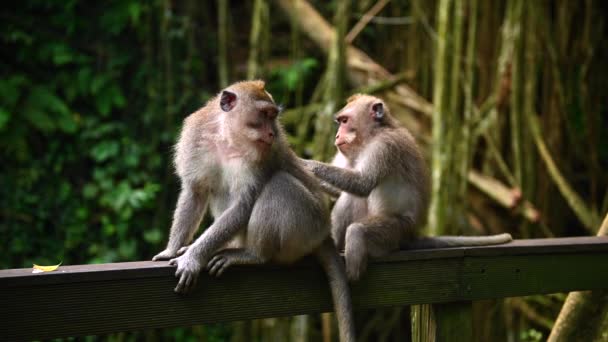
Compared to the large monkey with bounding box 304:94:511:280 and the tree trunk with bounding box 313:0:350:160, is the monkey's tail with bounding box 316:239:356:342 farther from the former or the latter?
the tree trunk with bounding box 313:0:350:160

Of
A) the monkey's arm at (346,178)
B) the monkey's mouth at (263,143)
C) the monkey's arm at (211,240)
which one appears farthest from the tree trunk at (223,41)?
the monkey's arm at (211,240)

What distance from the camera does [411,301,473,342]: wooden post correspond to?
2.71m

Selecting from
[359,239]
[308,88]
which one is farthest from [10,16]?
[359,239]

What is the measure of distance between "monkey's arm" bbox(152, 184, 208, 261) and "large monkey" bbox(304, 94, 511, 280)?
55 cm

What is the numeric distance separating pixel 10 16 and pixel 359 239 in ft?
16.1

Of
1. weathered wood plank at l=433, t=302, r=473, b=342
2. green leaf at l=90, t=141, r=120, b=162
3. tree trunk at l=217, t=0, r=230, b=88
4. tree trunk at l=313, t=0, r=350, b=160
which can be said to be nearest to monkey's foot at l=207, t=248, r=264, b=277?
weathered wood plank at l=433, t=302, r=473, b=342

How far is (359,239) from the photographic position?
Result: 2.88 m

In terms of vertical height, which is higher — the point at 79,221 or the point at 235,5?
the point at 235,5

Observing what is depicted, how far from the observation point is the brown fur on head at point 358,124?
3521 mm

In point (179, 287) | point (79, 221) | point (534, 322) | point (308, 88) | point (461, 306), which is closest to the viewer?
point (179, 287)

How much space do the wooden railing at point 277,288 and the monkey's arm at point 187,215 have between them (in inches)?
16.6

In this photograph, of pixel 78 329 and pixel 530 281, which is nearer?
pixel 78 329

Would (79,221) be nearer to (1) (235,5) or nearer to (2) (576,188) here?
(1) (235,5)

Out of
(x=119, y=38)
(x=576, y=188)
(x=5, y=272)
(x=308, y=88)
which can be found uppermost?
(x=119, y=38)
